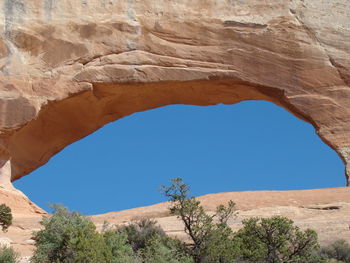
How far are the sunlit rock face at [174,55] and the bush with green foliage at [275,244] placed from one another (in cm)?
795

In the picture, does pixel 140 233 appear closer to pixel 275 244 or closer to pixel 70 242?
pixel 70 242

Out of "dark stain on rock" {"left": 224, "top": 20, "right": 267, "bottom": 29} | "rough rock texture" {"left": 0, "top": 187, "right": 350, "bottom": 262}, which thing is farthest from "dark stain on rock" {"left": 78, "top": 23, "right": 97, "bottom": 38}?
"rough rock texture" {"left": 0, "top": 187, "right": 350, "bottom": 262}

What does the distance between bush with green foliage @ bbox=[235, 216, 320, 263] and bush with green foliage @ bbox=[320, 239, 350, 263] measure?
0.80ft

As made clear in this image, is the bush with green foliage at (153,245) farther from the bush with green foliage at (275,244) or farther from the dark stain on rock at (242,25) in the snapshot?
the dark stain on rock at (242,25)

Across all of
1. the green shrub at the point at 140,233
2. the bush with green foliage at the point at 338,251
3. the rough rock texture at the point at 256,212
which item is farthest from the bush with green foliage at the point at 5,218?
the bush with green foliage at the point at 338,251

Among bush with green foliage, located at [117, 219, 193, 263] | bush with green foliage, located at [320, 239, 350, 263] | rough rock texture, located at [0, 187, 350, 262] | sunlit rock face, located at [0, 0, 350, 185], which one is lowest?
bush with green foliage, located at [320, 239, 350, 263]

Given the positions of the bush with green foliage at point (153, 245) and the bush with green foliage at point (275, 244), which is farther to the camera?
the bush with green foliage at point (275, 244)

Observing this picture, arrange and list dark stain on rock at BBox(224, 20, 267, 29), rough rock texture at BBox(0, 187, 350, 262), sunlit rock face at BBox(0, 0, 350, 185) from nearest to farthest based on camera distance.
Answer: rough rock texture at BBox(0, 187, 350, 262)
sunlit rock face at BBox(0, 0, 350, 185)
dark stain on rock at BBox(224, 20, 267, 29)

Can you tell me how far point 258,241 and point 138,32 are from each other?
1024 cm

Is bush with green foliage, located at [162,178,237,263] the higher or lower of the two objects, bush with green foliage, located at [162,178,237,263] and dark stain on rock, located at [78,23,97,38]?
the lower

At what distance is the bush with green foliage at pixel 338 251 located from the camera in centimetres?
1204

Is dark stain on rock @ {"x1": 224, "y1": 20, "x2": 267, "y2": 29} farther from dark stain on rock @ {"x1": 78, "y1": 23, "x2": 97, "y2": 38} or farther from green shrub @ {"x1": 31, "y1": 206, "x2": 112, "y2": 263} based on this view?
green shrub @ {"x1": 31, "y1": 206, "x2": 112, "y2": 263}

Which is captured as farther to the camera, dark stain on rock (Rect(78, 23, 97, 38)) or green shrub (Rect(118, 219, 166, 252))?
dark stain on rock (Rect(78, 23, 97, 38))

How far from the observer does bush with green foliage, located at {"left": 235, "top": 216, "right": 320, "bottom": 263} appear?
38.0 ft
